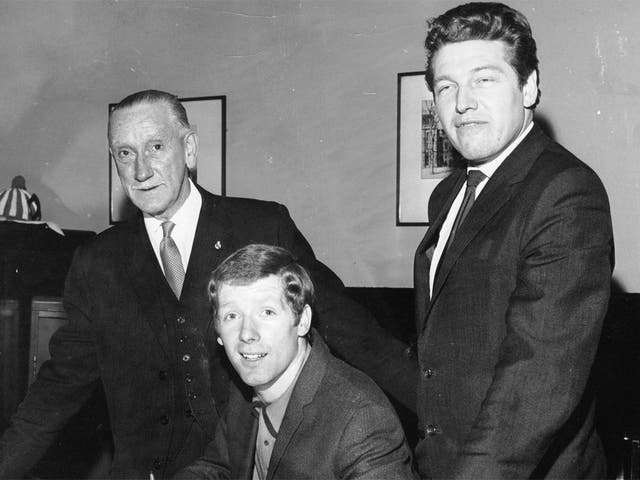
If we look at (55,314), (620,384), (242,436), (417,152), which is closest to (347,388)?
(242,436)

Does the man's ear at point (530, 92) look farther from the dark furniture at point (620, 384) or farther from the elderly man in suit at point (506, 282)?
the dark furniture at point (620, 384)

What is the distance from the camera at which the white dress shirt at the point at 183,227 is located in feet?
8.13

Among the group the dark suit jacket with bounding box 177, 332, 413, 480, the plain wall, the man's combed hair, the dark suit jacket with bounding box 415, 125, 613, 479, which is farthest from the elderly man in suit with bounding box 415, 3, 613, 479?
the plain wall

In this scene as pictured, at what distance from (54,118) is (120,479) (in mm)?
2842

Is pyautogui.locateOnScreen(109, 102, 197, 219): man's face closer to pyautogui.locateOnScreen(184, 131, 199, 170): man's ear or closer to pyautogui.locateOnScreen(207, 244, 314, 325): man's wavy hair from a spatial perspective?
pyautogui.locateOnScreen(184, 131, 199, 170): man's ear

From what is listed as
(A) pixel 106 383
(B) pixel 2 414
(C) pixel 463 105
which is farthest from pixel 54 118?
(C) pixel 463 105

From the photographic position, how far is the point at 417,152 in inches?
139

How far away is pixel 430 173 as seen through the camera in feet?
11.5

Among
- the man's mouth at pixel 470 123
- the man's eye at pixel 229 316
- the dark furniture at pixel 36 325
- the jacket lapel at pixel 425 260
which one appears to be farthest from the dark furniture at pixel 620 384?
the dark furniture at pixel 36 325

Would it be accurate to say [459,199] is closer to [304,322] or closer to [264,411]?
[304,322]

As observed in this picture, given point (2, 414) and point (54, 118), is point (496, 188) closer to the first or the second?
point (2, 414)

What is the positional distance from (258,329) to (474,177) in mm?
743

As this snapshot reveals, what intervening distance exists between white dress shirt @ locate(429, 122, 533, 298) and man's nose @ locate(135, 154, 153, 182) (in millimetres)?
963

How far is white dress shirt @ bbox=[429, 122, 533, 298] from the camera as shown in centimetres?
188
